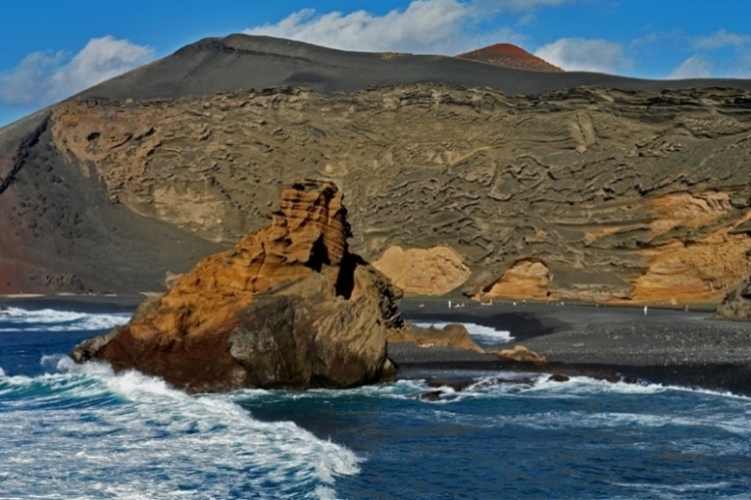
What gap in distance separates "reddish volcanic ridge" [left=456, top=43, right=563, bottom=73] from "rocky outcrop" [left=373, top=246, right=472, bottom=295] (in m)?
53.0

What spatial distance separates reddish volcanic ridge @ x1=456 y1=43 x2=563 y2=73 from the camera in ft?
354

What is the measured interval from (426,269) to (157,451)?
41422 millimetres

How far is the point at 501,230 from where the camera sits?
54469 mm

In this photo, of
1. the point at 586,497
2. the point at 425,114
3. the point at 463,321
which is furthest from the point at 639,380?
the point at 425,114

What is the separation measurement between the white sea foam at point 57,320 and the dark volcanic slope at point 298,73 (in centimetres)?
2719

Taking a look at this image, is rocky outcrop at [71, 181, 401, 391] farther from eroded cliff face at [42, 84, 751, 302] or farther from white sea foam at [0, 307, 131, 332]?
eroded cliff face at [42, 84, 751, 302]

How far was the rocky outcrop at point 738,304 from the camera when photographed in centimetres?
3241

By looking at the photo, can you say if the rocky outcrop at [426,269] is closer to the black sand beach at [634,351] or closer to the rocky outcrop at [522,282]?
the rocky outcrop at [522,282]

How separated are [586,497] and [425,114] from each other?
53244 millimetres

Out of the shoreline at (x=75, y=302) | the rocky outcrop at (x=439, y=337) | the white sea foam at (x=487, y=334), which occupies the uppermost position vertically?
the rocky outcrop at (x=439, y=337)

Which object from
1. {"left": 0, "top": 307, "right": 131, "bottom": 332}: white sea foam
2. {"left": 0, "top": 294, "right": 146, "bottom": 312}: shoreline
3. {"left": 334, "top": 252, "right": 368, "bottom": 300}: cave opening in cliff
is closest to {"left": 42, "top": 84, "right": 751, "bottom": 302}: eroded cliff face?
{"left": 0, "top": 294, "right": 146, "bottom": 312}: shoreline

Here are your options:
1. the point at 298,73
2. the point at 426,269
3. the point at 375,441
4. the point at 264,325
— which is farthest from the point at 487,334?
the point at 298,73

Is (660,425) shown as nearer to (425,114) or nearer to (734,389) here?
(734,389)

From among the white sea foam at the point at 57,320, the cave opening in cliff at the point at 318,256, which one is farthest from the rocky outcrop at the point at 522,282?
the cave opening in cliff at the point at 318,256
